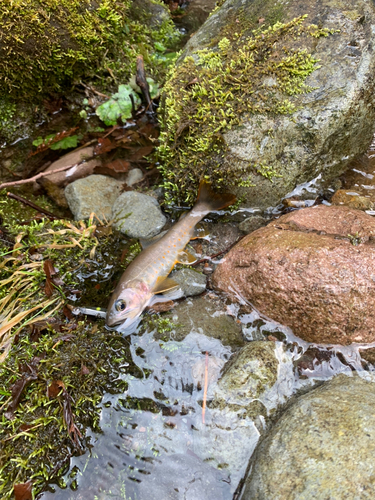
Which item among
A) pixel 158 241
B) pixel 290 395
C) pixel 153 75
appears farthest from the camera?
pixel 153 75

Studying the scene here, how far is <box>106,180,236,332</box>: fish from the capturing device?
3.52m

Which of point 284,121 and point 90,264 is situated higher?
point 284,121

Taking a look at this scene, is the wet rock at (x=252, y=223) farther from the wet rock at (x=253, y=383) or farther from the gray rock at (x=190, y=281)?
the wet rock at (x=253, y=383)

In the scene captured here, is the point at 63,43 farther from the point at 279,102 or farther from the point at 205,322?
the point at 205,322

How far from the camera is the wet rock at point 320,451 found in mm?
2144

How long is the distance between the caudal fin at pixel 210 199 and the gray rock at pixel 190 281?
0.84 meters

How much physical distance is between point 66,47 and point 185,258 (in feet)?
12.7

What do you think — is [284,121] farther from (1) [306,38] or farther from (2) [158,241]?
(2) [158,241]

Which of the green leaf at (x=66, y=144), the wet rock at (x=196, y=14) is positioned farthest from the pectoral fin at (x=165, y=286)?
the wet rock at (x=196, y=14)

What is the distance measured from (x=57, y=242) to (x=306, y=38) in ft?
12.7

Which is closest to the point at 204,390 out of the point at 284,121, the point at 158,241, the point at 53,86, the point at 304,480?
the point at 304,480

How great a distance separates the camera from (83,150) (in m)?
5.30

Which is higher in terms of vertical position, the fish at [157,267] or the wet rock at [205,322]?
the fish at [157,267]

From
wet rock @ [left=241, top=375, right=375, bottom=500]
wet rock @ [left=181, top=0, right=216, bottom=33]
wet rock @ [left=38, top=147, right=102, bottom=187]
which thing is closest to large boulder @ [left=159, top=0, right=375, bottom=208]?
wet rock @ [left=38, top=147, right=102, bottom=187]
